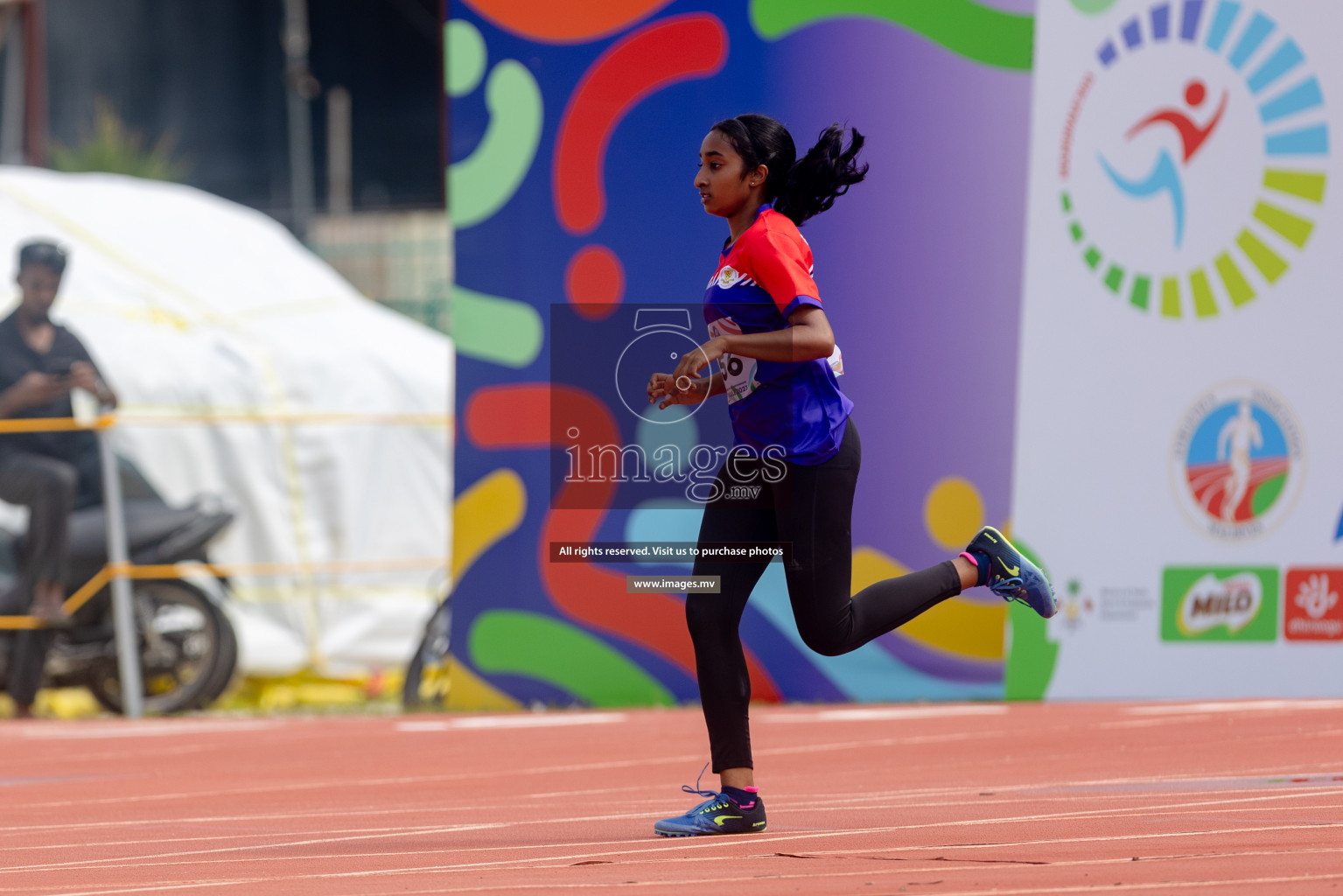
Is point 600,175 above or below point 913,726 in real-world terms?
above

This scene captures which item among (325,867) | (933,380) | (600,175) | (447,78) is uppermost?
(447,78)

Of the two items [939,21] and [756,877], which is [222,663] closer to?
[939,21]

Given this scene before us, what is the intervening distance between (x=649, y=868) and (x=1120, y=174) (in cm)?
416

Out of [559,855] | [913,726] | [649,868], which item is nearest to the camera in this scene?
[649,868]

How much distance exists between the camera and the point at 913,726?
597 cm

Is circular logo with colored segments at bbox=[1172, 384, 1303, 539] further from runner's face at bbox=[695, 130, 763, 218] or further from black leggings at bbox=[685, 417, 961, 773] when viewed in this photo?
runner's face at bbox=[695, 130, 763, 218]

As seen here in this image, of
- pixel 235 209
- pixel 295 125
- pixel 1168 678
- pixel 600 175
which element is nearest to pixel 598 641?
pixel 600 175

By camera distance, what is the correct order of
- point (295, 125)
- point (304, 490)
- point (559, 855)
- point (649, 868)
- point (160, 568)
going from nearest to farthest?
point (649, 868)
point (559, 855)
point (160, 568)
point (304, 490)
point (295, 125)

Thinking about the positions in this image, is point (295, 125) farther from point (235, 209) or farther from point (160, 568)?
point (160, 568)

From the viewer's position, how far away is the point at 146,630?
7.43m

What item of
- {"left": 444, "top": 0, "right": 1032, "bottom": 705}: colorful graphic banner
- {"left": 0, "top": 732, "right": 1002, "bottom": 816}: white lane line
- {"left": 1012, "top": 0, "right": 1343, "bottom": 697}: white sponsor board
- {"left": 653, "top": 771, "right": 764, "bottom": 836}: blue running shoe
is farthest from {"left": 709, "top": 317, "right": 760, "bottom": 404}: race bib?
{"left": 1012, "top": 0, "right": 1343, "bottom": 697}: white sponsor board

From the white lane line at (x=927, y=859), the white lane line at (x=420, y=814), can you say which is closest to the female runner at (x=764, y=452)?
the white lane line at (x=927, y=859)

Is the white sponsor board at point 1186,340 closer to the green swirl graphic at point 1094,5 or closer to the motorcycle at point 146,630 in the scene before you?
the green swirl graphic at point 1094,5

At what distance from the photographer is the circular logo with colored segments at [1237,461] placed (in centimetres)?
629
